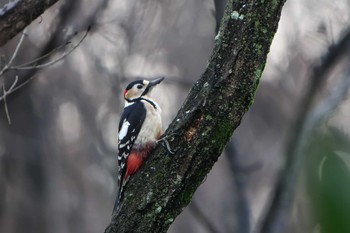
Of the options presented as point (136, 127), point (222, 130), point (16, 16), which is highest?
point (16, 16)

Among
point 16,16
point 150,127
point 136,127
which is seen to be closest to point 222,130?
point 150,127

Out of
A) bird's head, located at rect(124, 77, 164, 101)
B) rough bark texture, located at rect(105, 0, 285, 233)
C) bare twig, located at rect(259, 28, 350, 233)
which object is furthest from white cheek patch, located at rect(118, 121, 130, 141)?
bare twig, located at rect(259, 28, 350, 233)

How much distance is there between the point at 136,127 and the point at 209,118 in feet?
4.88

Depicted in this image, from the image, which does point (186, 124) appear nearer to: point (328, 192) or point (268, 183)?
point (328, 192)

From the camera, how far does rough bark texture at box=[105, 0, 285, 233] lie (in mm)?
2611

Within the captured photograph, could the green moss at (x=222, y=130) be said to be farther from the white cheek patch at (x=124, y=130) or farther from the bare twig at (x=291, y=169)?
the bare twig at (x=291, y=169)

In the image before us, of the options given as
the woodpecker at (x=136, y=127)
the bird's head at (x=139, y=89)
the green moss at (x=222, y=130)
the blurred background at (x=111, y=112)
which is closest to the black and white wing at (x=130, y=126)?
the woodpecker at (x=136, y=127)

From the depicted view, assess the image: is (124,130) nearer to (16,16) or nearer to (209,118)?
(16,16)

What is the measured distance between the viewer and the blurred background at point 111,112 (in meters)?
10.5

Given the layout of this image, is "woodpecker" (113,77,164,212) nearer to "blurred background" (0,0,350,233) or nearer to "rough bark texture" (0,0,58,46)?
"rough bark texture" (0,0,58,46)

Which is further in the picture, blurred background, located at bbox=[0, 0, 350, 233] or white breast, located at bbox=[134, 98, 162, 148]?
blurred background, located at bbox=[0, 0, 350, 233]

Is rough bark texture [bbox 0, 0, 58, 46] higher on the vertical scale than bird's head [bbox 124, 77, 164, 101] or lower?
higher

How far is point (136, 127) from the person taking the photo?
414cm

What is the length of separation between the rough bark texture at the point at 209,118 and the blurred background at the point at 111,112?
6.68 metres
